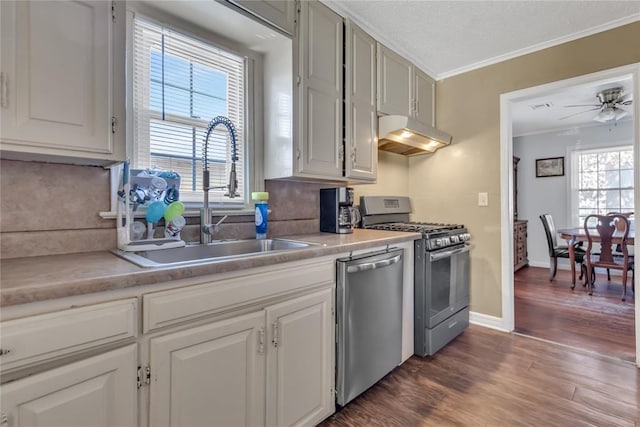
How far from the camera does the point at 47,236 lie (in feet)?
4.15

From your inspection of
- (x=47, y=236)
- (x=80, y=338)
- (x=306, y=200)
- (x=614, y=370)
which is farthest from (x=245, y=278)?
(x=614, y=370)

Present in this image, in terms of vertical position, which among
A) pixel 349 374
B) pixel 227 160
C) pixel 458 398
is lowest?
pixel 458 398

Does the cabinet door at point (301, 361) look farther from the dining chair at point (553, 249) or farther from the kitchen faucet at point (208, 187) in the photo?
the dining chair at point (553, 249)

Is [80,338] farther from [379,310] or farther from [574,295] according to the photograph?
[574,295]

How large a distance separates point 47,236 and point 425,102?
2.99 meters

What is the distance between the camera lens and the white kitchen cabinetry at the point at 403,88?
2.47 m

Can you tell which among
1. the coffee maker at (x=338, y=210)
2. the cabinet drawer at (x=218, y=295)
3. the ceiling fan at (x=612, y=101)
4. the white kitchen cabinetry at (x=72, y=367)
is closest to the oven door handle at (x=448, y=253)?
the coffee maker at (x=338, y=210)

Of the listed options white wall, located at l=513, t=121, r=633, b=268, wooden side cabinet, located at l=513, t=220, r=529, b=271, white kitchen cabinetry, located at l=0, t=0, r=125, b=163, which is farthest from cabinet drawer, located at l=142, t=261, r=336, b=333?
white wall, located at l=513, t=121, r=633, b=268

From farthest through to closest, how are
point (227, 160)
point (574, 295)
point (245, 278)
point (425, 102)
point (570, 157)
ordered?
point (570, 157) → point (574, 295) → point (425, 102) → point (227, 160) → point (245, 278)

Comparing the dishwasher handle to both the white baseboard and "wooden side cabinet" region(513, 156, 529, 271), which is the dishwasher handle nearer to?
the white baseboard

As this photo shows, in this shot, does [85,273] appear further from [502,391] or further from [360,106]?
[502,391]

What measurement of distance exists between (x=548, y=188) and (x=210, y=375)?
6316 mm

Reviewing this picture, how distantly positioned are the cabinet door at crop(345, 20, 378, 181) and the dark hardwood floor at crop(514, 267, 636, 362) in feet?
6.75

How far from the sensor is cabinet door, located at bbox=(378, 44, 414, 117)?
2.46m
